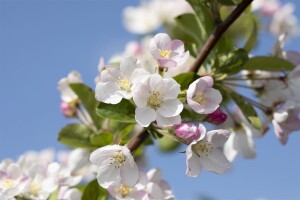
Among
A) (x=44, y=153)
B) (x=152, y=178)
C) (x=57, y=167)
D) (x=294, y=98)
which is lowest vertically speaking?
(x=44, y=153)

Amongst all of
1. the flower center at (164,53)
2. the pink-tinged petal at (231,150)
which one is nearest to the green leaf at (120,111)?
→ the flower center at (164,53)

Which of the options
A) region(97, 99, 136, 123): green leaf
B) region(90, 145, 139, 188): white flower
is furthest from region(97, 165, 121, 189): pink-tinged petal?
region(97, 99, 136, 123): green leaf

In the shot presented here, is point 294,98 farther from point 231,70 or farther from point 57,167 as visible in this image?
point 57,167

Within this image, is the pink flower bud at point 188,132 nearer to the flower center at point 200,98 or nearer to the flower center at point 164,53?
the flower center at point 200,98

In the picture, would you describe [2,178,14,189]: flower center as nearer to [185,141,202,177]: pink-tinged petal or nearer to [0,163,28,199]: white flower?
[0,163,28,199]: white flower

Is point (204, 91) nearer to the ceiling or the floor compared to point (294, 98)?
nearer to the ceiling

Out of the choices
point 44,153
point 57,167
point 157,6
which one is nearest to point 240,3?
point 57,167
